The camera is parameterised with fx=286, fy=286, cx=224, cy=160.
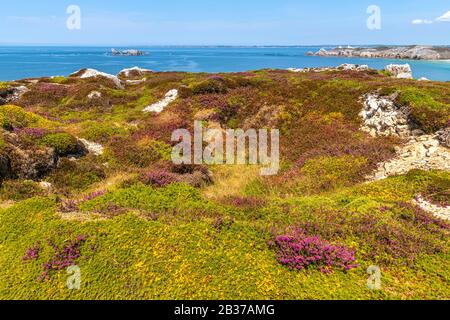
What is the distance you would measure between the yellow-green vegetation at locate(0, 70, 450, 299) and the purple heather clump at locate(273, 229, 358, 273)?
11cm

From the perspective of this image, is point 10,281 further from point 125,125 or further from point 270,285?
point 125,125

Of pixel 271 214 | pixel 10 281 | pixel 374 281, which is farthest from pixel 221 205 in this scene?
pixel 10 281

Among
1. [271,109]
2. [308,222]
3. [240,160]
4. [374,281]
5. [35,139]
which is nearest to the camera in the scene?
[374,281]

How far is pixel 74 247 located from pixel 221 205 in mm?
6741

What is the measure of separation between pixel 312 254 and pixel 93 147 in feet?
68.0

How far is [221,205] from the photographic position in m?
14.3

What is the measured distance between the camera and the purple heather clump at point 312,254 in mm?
9492

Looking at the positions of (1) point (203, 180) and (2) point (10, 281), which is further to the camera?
(1) point (203, 180)

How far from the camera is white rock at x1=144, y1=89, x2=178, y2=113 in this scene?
116 feet

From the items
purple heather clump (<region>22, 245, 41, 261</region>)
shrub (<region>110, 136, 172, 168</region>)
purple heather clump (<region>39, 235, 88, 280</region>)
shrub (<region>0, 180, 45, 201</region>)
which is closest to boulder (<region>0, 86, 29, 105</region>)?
shrub (<region>110, 136, 172, 168</region>)

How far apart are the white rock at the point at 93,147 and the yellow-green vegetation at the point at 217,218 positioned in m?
0.50

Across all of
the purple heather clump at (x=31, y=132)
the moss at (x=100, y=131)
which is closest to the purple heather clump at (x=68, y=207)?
the purple heather clump at (x=31, y=132)

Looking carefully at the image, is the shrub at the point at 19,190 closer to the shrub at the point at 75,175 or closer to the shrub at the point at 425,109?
the shrub at the point at 75,175
